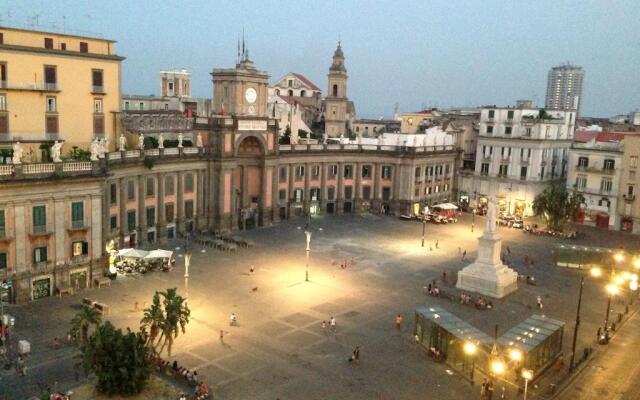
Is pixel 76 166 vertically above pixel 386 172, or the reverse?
pixel 76 166

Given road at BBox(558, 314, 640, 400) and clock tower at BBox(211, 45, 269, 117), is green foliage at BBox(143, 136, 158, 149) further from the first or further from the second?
road at BBox(558, 314, 640, 400)

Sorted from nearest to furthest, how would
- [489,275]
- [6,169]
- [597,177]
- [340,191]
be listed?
[6,169], [489,275], [597,177], [340,191]

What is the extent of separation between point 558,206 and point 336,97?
49738mm

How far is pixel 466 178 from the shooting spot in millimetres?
101500

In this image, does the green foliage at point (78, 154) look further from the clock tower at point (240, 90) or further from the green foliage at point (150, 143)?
the clock tower at point (240, 90)

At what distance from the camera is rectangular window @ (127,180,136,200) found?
61487 mm

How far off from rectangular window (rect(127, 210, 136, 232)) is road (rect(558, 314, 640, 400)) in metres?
45.1

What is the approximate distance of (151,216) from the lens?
214ft

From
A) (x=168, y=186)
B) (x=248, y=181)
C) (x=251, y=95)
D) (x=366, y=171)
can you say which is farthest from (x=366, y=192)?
(x=168, y=186)

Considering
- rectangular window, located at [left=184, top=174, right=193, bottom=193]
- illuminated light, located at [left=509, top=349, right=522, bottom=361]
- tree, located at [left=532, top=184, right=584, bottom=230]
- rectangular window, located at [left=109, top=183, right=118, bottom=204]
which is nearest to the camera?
illuminated light, located at [left=509, top=349, right=522, bottom=361]

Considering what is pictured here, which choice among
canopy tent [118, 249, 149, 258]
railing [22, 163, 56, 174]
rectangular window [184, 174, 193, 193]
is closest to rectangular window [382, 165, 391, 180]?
rectangular window [184, 174, 193, 193]

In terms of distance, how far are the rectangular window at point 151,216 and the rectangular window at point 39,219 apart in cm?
1871

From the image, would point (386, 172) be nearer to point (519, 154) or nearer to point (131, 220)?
point (519, 154)

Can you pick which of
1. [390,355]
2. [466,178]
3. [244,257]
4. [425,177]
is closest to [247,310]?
[390,355]
